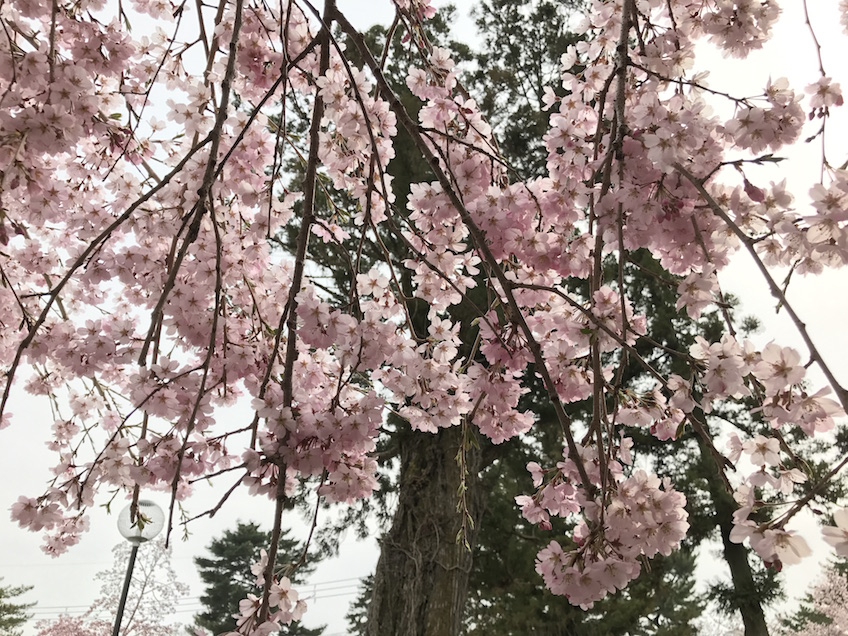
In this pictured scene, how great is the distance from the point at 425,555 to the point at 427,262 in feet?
9.76

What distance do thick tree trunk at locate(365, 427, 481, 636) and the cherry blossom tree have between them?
223 cm

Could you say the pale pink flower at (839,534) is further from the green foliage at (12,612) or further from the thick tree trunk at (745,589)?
the green foliage at (12,612)

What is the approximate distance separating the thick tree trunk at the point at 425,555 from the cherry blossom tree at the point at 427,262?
7.30ft

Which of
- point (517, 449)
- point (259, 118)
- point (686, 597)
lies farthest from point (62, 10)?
point (686, 597)

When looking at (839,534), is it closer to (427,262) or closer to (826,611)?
(427,262)

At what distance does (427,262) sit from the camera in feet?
3.20

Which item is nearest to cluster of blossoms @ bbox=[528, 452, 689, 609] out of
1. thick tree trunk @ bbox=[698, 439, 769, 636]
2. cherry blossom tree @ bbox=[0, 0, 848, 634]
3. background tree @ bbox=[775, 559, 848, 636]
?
cherry blossom tree @ bbox=[0, 0, 848, 634]

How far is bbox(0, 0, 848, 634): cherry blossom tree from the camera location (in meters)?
0.82

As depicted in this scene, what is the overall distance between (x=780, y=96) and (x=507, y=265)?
53cm

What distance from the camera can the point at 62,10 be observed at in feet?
4.14

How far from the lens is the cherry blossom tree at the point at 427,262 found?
82cm

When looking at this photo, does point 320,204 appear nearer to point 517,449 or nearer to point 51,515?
point 517,449

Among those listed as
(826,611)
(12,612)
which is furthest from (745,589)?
(12,612)

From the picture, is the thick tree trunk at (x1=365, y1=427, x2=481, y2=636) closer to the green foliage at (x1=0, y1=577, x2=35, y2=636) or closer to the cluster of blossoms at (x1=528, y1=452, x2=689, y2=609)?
the cluster of blossoms at (x1=528, y1=452, x2=689, y2=609)
